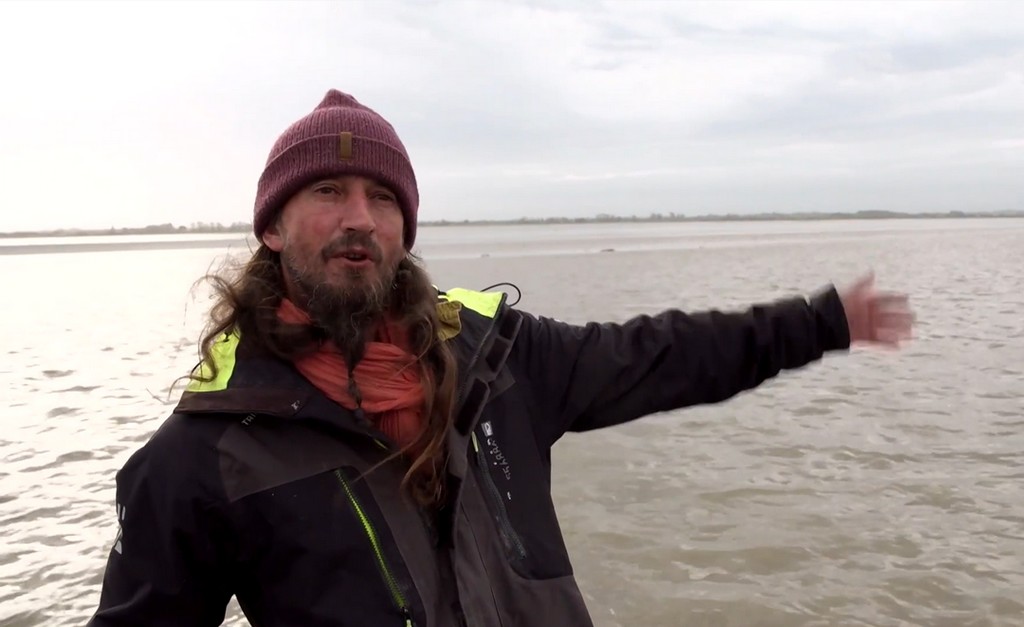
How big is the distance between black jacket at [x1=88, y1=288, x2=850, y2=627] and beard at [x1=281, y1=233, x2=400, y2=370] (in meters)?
0.19

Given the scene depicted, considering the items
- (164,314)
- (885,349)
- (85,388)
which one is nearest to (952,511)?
(885,349)

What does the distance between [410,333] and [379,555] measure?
2.30 ft

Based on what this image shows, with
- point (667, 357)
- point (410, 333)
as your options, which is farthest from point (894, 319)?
point (410, 333)

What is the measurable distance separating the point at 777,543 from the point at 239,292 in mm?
4816

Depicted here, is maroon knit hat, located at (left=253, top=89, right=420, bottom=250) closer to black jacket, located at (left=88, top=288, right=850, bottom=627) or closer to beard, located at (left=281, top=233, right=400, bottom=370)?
beard, located at (left=281, top=233, right=400, bottom=370)

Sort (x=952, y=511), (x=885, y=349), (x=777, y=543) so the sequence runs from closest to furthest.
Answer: (x=885, y=349) → (x=777, y=543) → (x=952, y=511)

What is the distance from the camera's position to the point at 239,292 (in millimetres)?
2311

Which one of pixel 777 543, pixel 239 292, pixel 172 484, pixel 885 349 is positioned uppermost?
pixel 239 292

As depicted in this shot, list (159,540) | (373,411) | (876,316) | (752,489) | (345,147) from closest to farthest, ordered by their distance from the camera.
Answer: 1. (159,540)
2. (373,411)
3. (345,147)
4. (876,316)
5. (752,489)

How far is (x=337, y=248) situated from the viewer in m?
2.28

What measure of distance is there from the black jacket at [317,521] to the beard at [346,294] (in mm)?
192

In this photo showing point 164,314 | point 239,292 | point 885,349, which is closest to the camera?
point 239,292

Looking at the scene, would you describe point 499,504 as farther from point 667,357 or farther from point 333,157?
point 333,157

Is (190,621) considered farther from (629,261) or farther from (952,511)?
(629,261)
